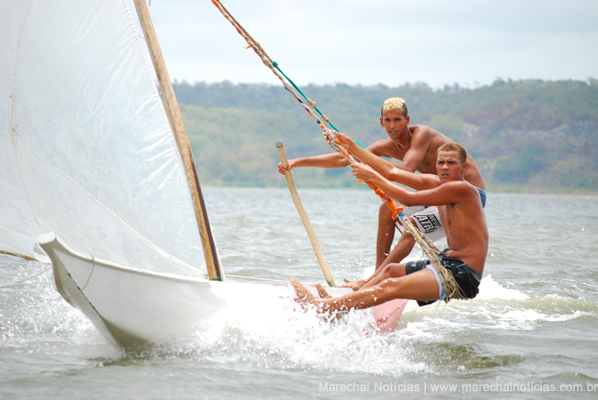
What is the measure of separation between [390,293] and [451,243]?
0.68 metres

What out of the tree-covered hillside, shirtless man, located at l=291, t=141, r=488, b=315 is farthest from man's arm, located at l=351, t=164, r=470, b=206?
the tree-covered hillside

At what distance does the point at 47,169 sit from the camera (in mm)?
4273

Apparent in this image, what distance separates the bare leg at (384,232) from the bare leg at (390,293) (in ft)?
4.95

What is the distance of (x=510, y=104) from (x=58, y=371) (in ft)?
367

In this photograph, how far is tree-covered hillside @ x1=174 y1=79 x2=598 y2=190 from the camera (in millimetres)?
94562

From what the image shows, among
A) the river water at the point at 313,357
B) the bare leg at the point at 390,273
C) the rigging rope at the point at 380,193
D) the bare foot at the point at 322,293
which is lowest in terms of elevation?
the river water at the point at 313,357

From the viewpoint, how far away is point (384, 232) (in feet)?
19.8

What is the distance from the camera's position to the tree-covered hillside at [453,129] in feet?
310

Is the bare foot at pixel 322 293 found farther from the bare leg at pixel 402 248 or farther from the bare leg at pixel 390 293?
the bare leg at pixel 402 248

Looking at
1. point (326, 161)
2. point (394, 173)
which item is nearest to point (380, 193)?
point (394, 173)

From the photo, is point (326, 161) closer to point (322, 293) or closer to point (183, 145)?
point (322, 293)

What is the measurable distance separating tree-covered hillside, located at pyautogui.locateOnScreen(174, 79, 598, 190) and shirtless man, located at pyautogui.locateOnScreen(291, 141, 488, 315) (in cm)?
9286

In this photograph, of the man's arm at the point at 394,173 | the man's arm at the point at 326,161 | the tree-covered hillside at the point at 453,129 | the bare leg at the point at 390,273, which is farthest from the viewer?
the tree-covered hillside at the point at 453,129

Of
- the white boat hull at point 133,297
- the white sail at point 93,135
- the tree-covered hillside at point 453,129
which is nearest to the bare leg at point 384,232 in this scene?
the white boat hull at point 133,297
